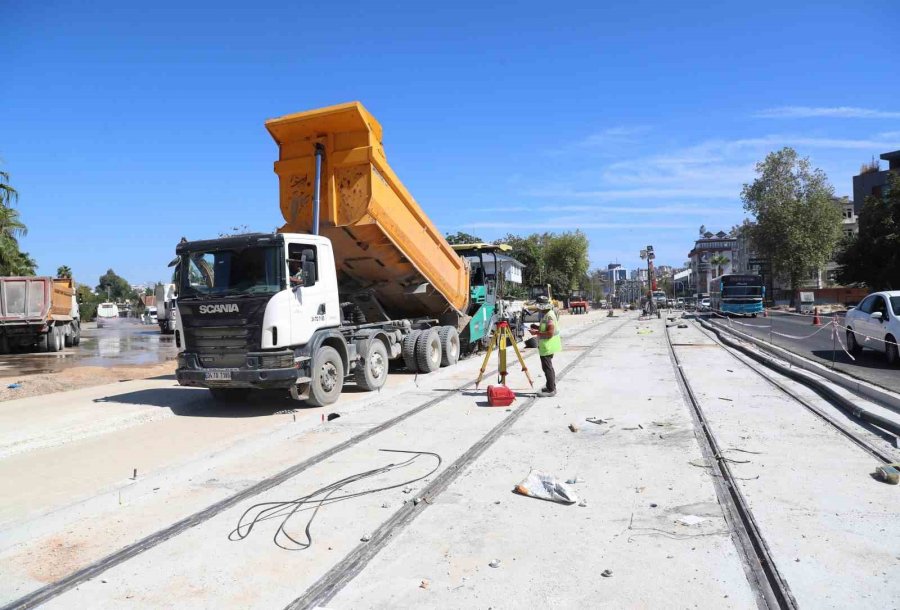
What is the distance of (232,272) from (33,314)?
61.9 ft

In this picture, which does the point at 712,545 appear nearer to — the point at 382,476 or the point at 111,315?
the point at 382,476

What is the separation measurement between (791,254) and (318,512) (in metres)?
63.3

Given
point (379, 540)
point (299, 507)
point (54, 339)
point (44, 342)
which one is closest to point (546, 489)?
point (379, 540)

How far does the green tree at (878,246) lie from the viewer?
45344 millimetres

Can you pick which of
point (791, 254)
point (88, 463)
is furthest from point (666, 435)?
point (791, 254)

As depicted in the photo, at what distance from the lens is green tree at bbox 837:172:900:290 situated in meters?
45.3

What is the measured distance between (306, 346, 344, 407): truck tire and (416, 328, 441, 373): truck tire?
335 cm

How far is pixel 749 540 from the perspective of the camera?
4398 millimetres

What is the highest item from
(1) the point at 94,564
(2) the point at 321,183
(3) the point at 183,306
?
(2) the point at 321,183

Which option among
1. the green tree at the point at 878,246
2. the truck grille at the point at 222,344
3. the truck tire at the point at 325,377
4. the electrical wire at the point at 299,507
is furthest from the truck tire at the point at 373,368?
the green tree at the point at 878,246

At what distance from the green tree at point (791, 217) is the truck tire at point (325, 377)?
192ft

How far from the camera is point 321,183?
1111 centimetres

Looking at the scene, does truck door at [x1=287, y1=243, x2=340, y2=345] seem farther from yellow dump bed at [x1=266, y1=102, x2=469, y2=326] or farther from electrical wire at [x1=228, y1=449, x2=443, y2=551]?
electrical wire at [x1=228, y1=449, x2=443, y2=551]

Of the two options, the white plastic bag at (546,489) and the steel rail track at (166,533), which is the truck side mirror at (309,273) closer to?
the steel rail track at (166,533)
